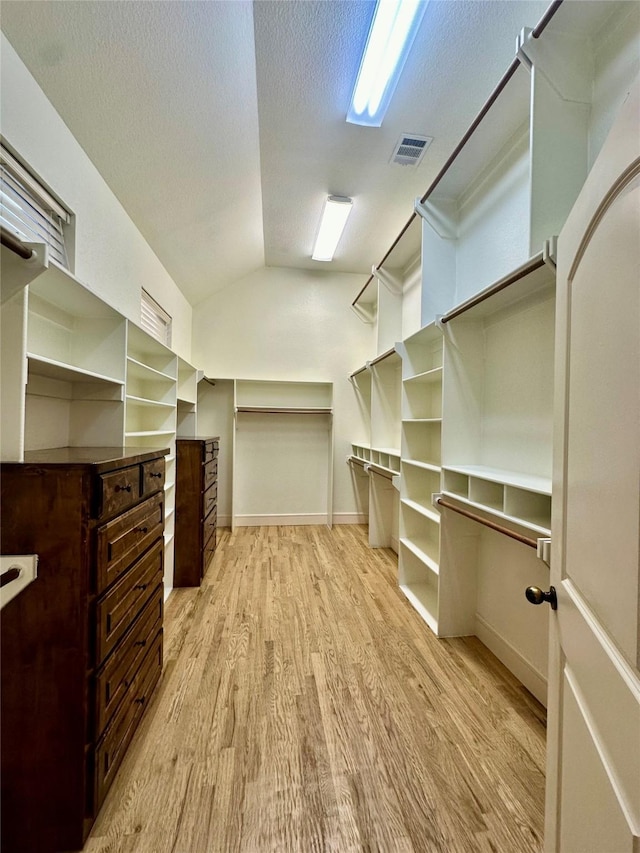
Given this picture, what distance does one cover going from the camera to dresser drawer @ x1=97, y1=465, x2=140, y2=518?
115 cm

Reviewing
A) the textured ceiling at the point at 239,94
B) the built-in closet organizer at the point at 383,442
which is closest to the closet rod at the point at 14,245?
the textured ceiling at the point at 239,94

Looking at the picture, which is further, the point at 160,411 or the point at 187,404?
the point at 187,404

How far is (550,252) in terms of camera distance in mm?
1341

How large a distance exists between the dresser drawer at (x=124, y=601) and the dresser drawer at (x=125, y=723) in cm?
28

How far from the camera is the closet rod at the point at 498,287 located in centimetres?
148

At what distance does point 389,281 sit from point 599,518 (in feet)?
12.2

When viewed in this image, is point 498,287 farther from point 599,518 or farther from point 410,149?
point 410,149

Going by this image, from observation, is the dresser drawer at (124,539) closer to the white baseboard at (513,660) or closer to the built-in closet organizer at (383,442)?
the white baseboard at (513,660)

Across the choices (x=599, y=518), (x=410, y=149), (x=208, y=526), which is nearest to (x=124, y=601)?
(x=599, y=518)

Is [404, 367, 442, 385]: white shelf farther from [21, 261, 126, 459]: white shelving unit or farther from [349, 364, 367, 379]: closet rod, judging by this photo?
[21, 261, 126, 459]: white shelving unit

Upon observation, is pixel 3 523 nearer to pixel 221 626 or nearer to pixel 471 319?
pixel 221 626

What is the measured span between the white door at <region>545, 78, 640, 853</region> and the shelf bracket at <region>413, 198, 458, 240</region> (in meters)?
1.96

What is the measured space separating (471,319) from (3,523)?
2.47 meters

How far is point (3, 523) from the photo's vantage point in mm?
1053
